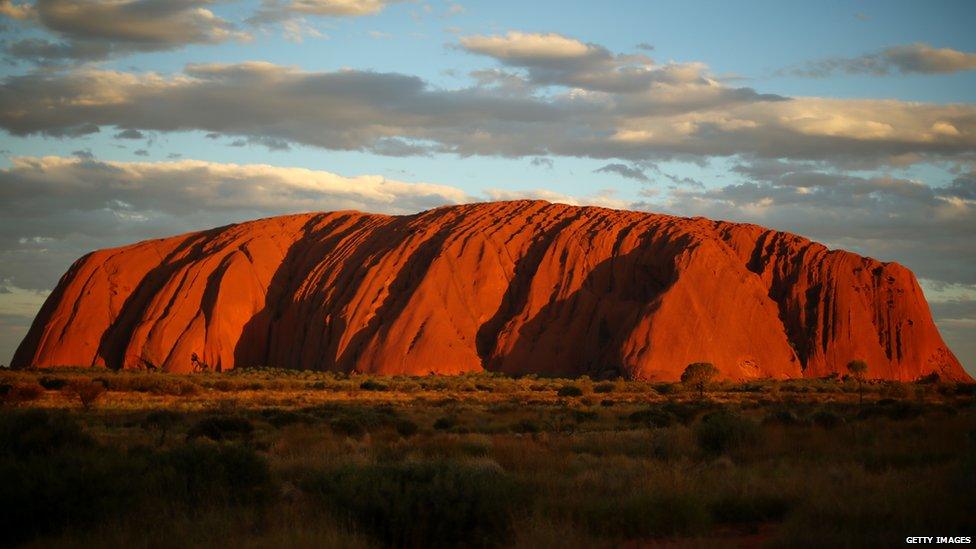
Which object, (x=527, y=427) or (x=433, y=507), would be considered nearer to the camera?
(x=433, y=507)

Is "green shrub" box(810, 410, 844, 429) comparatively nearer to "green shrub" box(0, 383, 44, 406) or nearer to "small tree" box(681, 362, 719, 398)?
"small tree" box(681, 362, 719, 398)

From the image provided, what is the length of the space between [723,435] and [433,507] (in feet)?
27.4

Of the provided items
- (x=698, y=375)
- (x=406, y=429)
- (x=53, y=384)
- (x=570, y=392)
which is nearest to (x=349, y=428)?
(x=406, y=429)

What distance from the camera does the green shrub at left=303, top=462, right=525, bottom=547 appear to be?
8969 millimetres

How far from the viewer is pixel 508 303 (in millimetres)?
63844

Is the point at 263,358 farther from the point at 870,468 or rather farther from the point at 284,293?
the point at 870,468

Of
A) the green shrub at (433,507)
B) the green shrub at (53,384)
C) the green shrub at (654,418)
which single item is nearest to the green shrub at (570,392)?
the green shrub at (654,418)

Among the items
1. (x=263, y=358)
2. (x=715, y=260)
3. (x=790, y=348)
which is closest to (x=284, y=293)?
(x=263, y=358)

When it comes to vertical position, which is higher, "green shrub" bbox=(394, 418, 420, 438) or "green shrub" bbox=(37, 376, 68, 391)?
"green shrub" bbox=(394, 418, 420, 438)

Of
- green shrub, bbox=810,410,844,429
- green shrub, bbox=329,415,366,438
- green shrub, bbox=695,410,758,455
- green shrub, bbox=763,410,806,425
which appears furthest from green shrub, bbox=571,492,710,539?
green shrub, bbox=329,415,366,438

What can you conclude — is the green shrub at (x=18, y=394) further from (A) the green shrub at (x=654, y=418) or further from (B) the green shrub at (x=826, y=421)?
(B) the green shrub at (x=826, y=421)

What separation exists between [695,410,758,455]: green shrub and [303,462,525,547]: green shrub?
22.7 ft

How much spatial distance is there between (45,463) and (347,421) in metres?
11.2

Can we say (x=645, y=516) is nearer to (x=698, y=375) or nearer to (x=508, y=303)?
(x=698, y=375)
